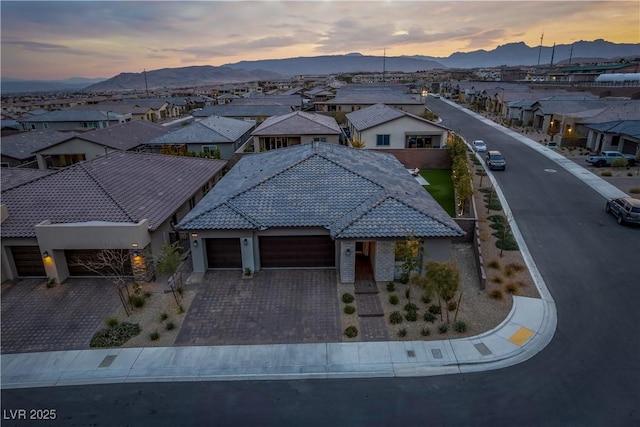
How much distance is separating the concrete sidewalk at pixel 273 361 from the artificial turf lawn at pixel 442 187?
15.6 metres

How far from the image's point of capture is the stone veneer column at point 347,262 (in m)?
19.5

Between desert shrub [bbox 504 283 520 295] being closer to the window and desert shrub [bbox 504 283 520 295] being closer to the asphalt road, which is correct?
the asphalt road

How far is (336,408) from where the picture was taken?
1262 centimetres

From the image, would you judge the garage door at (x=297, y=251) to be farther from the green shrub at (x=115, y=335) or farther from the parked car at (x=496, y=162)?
the parked car at (x=496, y=162)

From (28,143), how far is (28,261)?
116 ft

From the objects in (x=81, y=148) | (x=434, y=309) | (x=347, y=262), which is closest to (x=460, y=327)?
(x=434, y=309)

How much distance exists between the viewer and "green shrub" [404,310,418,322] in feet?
55.7

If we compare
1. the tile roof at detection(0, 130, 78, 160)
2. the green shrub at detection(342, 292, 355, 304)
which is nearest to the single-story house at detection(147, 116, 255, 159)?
the tile roof at detection(0, 130, 78, 160)

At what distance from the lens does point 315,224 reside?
20469 millimetres

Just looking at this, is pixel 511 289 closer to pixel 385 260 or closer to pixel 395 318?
pixel 385 260

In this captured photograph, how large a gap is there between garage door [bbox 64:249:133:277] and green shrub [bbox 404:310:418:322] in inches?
578

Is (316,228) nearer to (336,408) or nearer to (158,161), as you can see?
(336,408)

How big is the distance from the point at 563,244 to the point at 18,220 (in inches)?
1248

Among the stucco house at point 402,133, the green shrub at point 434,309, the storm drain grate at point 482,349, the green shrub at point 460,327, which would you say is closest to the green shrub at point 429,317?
the green shrub at point 434,309
